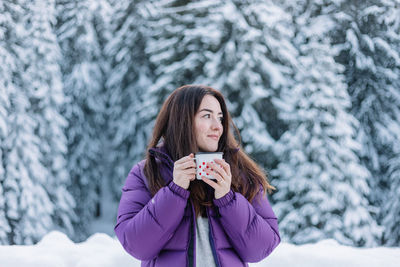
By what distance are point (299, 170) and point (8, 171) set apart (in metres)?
7.28

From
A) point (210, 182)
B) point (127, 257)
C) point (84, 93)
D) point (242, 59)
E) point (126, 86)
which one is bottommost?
point (84, 93)

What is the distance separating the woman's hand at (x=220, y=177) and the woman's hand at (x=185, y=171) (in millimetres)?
56

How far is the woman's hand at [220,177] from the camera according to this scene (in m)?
1.74

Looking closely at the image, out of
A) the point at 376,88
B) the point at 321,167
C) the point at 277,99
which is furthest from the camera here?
the point at 376,88

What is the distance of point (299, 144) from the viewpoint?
10867 mm

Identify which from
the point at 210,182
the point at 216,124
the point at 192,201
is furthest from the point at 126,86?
the point at 210,182

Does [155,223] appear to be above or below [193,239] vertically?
above

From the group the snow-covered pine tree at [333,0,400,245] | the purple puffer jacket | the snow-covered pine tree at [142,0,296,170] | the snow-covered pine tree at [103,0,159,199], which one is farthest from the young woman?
the snow-covered pine tree at [103,0,159,199]

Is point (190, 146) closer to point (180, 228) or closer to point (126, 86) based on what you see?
point (180, 228)

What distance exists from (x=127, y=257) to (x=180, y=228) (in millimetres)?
1984

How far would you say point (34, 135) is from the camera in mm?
12078

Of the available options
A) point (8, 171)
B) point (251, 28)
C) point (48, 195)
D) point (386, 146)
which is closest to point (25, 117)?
point (8, 171)

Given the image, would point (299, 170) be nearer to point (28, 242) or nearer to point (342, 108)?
point (342, 108)

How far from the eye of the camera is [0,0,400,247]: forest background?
1041 centimetres
